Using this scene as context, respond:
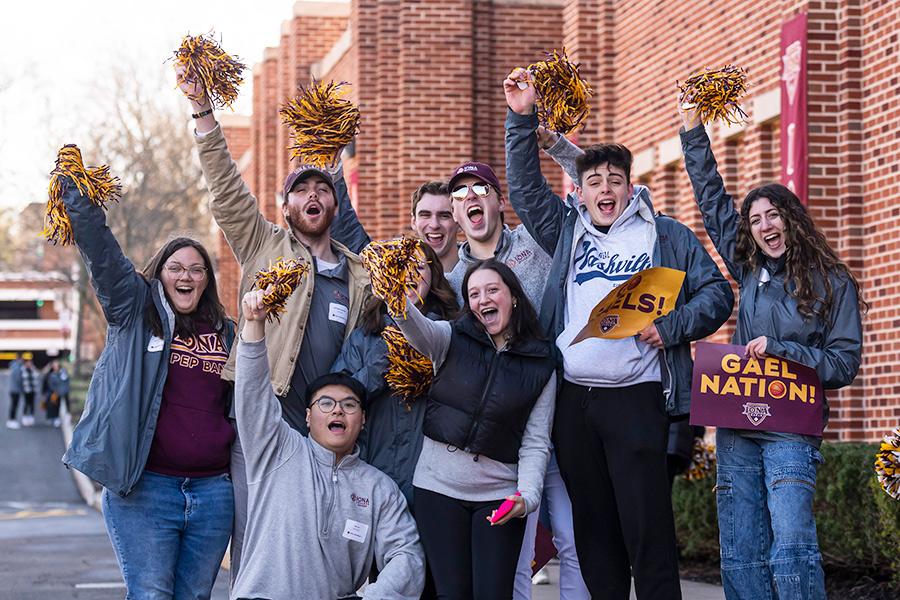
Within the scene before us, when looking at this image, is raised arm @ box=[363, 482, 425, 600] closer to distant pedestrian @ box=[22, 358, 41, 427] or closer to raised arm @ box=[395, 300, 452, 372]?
raised arm @ box=[395, 300, 452, 372]

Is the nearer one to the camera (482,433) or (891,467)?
(482,433)

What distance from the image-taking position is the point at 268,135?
28.0 metres

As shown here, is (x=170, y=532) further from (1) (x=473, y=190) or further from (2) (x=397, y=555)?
(1) (x=473, y=190)

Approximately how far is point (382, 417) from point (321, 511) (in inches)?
20.0

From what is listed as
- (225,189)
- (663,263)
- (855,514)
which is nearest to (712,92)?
(663,263)

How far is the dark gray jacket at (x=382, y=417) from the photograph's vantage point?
5.71 metres

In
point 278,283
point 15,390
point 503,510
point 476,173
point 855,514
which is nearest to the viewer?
point 503,510

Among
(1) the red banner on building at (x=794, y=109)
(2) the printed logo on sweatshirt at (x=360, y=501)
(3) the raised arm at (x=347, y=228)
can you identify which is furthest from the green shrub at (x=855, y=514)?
(2) the printed logo on sweatshirt at (x=360, y=501)

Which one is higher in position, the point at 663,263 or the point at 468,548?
the point at 663,263

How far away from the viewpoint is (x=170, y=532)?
5523 mm

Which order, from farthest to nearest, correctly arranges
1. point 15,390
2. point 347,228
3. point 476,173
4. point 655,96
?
point 15,390
point 655,96
point 347,228
point 476,173

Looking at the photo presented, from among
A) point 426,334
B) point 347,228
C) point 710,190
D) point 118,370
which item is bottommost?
point 118,370

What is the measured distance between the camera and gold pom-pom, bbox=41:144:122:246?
5.48m

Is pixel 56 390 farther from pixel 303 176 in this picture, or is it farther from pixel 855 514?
pixel 303 176
